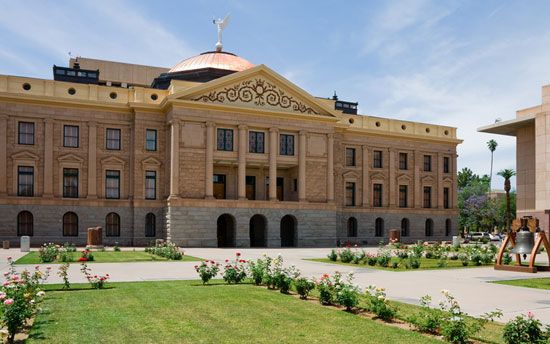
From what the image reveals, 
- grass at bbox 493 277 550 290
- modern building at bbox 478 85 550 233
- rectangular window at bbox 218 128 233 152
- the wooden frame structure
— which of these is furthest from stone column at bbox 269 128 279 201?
grass at bbox 493 277 550 290

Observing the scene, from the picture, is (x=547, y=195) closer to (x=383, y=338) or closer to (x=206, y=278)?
(x=206, y=278)

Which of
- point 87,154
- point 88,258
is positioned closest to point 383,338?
point 88,258

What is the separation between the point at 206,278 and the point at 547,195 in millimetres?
22335

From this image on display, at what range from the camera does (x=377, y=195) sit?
202 ft

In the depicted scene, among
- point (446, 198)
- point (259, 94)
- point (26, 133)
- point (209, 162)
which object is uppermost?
point (259, 94)

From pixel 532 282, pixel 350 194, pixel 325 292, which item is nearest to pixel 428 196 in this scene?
pixel 350 194

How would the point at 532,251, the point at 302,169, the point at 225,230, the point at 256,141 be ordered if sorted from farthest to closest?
the point at 225,230 → the point at 302,169 → the point at 256,141 → the point at 532,251

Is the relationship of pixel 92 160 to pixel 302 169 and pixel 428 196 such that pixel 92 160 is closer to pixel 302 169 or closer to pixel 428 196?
pixel 302 169

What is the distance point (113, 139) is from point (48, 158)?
5766 millimetres

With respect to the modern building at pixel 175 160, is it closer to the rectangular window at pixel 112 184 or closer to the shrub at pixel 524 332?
the rectangular window at pixel 112 184

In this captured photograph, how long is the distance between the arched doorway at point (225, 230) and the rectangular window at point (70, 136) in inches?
600

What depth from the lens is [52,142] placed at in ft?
154

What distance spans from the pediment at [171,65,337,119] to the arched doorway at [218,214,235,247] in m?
11.2

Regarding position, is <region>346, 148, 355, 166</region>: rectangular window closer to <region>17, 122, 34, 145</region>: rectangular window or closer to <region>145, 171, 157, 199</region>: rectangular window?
<region>145, 171, 157, 199</region>: rectangular window
